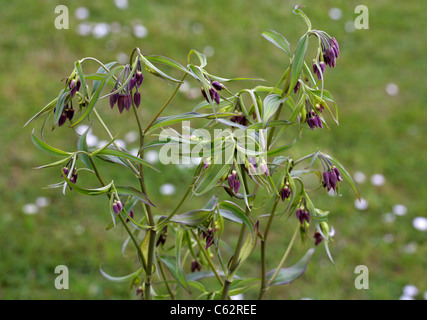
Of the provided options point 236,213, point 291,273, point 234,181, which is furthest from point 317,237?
point 234,181

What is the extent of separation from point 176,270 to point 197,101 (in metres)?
1.78

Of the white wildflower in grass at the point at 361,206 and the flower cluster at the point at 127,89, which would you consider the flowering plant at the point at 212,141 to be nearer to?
the flower cluster at the point at 127,89

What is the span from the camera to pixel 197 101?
267 cm

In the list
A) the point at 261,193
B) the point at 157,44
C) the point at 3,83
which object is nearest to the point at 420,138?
the point at 261,193

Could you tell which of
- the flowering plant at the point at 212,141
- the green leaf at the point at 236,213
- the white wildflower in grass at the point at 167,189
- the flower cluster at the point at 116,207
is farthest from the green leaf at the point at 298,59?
the white wildflower in grass at the point at 167,189

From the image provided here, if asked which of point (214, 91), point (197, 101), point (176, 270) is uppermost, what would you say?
point (197, 101)

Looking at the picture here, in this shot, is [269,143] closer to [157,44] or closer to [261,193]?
[261,193]

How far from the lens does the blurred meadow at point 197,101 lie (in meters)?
1.90

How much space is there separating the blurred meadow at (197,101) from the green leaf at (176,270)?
42cm

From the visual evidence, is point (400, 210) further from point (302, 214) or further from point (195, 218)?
point (195, 218)

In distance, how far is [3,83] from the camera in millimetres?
2541

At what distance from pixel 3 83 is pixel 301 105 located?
2.11 meters

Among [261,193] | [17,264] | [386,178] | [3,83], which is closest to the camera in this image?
[17,264]

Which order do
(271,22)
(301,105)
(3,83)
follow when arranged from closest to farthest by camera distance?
(301,105), (3,83), (271,22)
